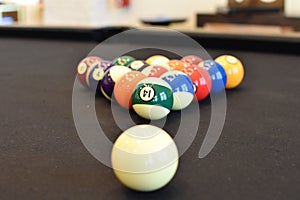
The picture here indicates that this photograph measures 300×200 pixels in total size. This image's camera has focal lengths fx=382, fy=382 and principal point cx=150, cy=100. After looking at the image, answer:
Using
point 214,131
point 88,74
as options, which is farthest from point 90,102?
point 214,131

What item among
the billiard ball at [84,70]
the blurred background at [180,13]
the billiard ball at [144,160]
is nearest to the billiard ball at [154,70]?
the billiard ball at [84,70]

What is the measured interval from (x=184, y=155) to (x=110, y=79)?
431 millimetres

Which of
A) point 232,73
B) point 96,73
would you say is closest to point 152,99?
point 96,73

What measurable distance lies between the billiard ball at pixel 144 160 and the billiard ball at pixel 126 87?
41 centimetres

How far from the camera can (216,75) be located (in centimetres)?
118

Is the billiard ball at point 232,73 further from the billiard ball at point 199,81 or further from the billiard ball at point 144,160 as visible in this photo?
the billiard ball at point 144,160

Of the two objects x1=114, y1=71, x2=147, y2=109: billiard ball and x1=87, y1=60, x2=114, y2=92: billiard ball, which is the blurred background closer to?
x1=87, y1=60, x2=114, y2=92: billiard ball

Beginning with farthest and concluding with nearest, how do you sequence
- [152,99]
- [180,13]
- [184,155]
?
1. [180,13]
2. [152,99]
3. [184,155]

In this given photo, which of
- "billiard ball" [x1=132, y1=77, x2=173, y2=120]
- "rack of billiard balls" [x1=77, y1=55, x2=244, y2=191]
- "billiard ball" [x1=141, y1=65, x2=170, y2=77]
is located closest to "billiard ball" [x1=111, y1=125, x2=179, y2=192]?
"rack of billiard balls" [x1=77, y1=55, x2=244, y2=191]

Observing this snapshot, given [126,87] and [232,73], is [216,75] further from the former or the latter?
[126,87]

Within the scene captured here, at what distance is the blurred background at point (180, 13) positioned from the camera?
3452 millimetres

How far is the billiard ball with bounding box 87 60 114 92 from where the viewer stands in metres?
1.19

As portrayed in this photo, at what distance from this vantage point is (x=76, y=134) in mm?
886

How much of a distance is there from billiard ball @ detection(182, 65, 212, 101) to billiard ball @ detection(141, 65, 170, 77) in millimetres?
66
